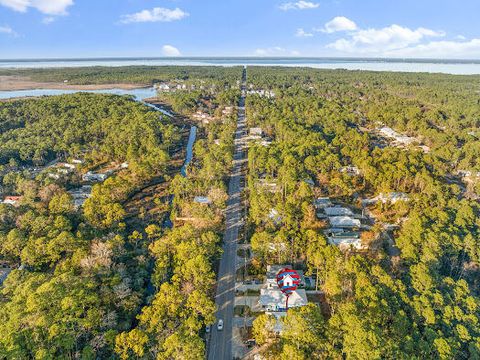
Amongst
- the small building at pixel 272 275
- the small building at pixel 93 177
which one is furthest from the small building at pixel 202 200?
the small building at pixel 93 177

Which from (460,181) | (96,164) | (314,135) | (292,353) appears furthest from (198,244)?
(460,181)

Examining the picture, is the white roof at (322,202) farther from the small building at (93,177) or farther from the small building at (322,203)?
the small building at (93,177)

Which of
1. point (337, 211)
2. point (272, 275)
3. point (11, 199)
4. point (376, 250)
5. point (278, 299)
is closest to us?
point (278, 299)

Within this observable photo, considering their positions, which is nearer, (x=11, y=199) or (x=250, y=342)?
(x=250, y=342)

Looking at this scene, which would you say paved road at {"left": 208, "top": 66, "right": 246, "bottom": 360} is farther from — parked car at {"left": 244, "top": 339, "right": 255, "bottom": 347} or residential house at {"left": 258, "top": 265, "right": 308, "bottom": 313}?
residential house at {"left": 258, "top": 265, "right": 308, "bottom": 313}

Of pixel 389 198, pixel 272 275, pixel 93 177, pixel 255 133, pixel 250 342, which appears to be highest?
pixel 255 133

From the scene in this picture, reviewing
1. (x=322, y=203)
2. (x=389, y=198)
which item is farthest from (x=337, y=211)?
(x=389, y=198)

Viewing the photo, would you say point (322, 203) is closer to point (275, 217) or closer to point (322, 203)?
point (322, 203)

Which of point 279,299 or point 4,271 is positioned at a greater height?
point 4,271
